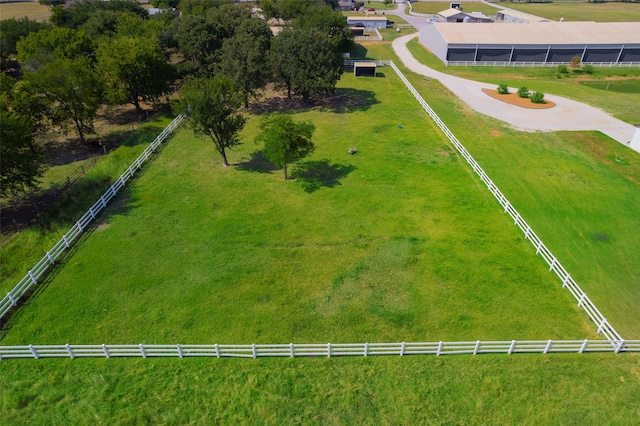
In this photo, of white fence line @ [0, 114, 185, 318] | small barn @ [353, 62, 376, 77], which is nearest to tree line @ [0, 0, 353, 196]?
white fence line @ [0, 114, 185, 318]

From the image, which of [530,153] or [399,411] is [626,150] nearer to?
[530,153]

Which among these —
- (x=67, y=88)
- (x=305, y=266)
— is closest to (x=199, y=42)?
(x=67, y=88)

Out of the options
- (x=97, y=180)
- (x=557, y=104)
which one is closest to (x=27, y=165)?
(x=97, y=180)

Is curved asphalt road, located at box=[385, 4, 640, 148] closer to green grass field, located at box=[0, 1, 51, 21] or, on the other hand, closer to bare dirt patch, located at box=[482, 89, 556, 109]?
bare dirt patch, located at box=[482, 89, 556, 109]

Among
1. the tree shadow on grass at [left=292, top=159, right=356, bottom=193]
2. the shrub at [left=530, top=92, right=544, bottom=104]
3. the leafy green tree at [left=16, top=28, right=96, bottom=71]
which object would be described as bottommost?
the tree shadow on grass at [left=292, top=159, right=356, bottom=193]

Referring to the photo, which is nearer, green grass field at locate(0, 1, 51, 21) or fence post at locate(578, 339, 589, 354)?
fence post at locate(578, 339, 589, 354)

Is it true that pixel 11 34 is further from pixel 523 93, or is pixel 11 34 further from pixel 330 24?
pixel 523 93

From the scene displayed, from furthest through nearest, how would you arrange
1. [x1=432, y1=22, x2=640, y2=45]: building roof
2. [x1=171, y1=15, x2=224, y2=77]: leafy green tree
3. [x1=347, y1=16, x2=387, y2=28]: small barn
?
[x1=347, y1=16, x2=387, y2=28]: small barn, [x1=432, y1=22, x2=640, y2=45]: building roof, [x1=171, y1=15, x2=224, y2=77]: leafy green tree
